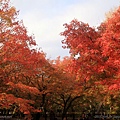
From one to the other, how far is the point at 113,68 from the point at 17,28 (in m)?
7.60

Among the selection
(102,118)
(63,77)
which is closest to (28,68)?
(63,77)

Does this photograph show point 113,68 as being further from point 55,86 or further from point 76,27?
point 55,86

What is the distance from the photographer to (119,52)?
1379cm

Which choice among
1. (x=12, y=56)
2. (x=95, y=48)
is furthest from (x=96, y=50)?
(x=12, y=56)

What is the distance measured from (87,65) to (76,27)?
2870 mm

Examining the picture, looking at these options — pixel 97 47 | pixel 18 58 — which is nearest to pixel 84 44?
pixel 97 47

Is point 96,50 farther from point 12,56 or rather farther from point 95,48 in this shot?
point 12,56

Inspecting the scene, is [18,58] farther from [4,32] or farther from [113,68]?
[113,68]

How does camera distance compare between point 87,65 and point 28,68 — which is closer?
point 87,65

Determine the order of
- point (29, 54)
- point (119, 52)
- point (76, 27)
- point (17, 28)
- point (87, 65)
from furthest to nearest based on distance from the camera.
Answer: point (29, 54)
point (17, 28)
point (76, 27)
point (87, 65)
point (119, 52)

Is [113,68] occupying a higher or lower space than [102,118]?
higher

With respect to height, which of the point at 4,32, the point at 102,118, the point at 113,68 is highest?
the point at 4,32

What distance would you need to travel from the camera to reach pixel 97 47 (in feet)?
51.0

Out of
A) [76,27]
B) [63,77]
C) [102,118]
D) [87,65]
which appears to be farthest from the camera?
[102,118]
